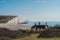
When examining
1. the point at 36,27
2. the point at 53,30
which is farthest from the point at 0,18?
the point at 53,30

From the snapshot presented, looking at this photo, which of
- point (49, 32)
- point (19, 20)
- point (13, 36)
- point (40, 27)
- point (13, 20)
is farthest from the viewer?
point (19, 20)

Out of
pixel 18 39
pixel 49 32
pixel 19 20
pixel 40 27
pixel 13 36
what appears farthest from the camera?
pixel 19 20

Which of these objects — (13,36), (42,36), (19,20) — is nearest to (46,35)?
(42,36)

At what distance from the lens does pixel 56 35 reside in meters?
20.1

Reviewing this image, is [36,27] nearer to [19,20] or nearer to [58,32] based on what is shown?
[58,32]

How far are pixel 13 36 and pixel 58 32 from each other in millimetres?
5434

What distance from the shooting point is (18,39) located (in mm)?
17672

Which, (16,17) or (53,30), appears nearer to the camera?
(53,30)

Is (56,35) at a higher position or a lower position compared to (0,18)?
lower

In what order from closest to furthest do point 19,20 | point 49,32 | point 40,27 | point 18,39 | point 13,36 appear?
point 18,39
point 13,36
point 49,32
point 40,27
point 19,20

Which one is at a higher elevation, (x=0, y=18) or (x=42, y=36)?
(x=0, y=18)

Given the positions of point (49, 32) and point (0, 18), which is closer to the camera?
point (49, 32)

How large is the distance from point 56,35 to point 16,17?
1171 inches

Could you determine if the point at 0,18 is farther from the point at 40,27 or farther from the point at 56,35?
the point at 56,35
